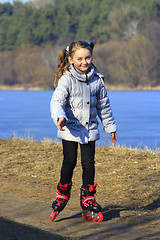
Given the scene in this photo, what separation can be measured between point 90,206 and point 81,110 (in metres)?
0.95

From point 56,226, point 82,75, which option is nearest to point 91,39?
point 82,75

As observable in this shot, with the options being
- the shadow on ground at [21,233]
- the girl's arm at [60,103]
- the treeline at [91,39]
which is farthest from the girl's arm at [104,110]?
the treeline at [91,39]

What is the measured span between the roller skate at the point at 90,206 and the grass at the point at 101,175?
32cm

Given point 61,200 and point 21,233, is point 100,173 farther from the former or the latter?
point 21,233

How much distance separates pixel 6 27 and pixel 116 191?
86343 millimetres

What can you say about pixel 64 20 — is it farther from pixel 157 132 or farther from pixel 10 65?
pixel 157 132

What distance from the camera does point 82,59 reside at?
173 inches

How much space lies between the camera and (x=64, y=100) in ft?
14.1

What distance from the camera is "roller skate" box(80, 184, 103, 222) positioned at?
444 centimetres

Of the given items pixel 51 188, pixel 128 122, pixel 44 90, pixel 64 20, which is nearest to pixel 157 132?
pixel 128 122

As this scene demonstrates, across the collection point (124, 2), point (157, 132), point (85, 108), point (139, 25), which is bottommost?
point (157, 132)

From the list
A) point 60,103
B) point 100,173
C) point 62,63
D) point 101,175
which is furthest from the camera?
point 100,173

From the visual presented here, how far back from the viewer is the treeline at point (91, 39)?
210ft

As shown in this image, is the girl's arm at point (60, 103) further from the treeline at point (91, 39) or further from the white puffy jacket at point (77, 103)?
the treeline at point (91, 39)
